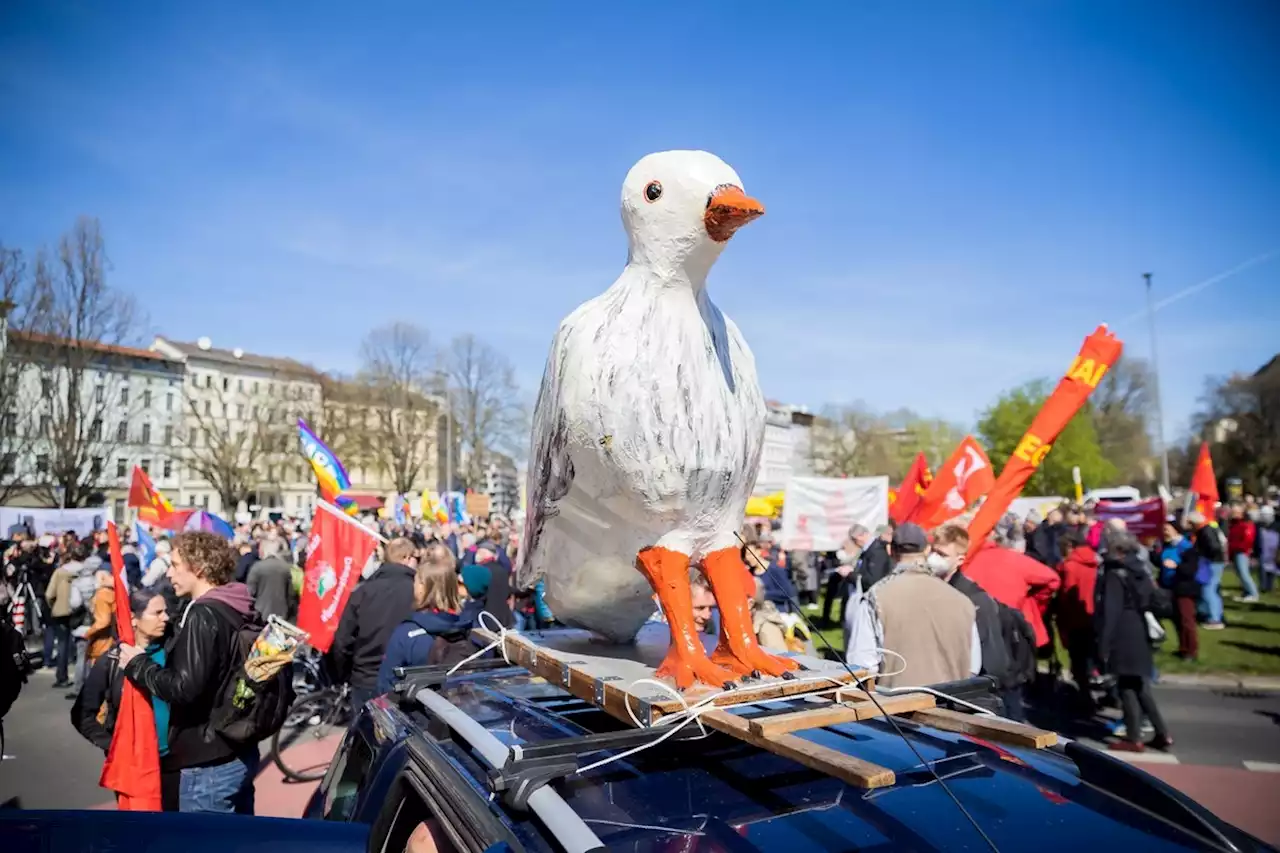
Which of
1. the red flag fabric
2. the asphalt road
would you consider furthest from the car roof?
the red flag fabric

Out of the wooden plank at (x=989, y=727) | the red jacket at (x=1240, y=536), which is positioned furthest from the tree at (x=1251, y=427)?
the wooden plank at (x=989, y=727)

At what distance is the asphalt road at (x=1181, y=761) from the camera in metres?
5.20

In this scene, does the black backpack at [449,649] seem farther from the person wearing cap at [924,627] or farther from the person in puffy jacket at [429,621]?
the person wearing cap at [924,627]

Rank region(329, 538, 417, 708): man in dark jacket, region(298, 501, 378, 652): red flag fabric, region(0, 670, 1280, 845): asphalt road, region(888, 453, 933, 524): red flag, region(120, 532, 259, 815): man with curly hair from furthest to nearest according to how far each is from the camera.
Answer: region(888, 453, 933, 524): red flag → region(298, 501, 378, 652): red flag fabric → region(329, 538, 417, 708): man in dark jacket → region(0, 670, 1280, 845): asphalt road → region(120, 532, 259, 815): man with curly hair

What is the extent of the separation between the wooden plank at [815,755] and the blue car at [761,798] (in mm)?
126

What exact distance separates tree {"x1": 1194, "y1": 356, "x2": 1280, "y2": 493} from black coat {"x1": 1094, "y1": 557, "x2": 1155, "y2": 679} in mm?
36381

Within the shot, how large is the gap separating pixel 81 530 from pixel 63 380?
35.3 ft

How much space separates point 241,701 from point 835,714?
109 inches

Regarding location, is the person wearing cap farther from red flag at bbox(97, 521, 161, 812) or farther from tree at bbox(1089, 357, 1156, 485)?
tree at bbox(1089, 357, 1156, 485)

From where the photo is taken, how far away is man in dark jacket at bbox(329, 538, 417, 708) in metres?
5.42

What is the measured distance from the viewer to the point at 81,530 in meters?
16.1

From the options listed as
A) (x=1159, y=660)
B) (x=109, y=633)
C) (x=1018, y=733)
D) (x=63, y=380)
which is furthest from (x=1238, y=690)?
(x=63, y=380)

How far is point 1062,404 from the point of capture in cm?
634

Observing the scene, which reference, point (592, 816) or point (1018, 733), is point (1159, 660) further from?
point (592, 816)
